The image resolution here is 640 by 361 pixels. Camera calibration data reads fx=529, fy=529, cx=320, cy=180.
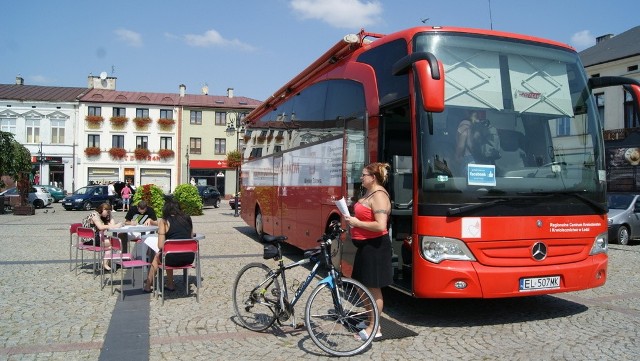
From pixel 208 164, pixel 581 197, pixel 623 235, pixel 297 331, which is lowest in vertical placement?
pixel 297 331

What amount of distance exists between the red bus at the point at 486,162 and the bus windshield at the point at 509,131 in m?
0.01

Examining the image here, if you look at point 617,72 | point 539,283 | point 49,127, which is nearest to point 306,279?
point 539,283

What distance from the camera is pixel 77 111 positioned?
53781mm

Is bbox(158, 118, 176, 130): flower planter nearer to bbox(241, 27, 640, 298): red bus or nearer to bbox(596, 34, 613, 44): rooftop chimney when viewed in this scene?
bbox(596, 34, 613, 44): rooftop chimney

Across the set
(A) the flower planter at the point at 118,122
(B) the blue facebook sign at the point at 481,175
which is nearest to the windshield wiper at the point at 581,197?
(B) the blue facebook sign at the point at 481,175

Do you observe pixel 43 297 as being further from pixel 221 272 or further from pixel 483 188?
pixel 483 188

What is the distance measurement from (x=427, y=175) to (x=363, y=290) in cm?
151

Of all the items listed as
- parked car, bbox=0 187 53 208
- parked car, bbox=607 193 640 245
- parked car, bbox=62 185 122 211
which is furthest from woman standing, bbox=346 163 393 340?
parked car, bbox=0 187 53 208

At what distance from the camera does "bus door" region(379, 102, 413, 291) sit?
256 inches

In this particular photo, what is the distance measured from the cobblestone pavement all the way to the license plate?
498 millimetres

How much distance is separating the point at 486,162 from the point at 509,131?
20.8 inches

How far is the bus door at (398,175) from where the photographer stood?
6.51 m

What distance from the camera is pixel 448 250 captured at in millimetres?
5656

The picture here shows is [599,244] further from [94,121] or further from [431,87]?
[94,121]
